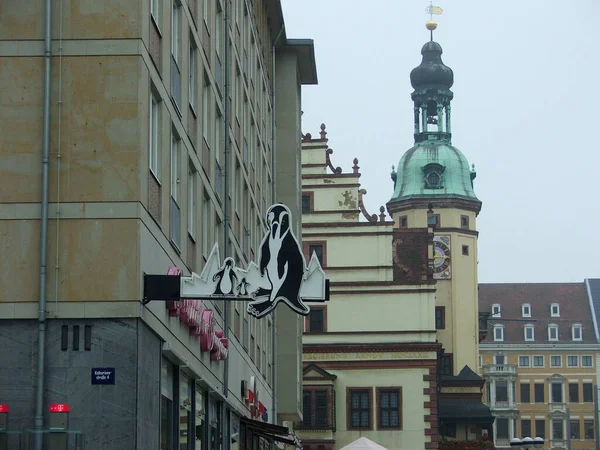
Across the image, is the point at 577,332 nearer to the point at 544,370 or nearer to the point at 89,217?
the point at 544,370

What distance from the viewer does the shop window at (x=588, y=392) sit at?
15012cm

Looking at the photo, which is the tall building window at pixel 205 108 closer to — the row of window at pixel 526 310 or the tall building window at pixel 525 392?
the tall building window at pixel 525 392

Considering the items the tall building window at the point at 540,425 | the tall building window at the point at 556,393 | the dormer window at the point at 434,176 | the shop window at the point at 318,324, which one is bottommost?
the tall building window at the point at 540,425

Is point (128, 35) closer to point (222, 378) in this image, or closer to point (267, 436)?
point (222, 378)

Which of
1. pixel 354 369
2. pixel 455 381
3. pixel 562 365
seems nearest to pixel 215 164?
pixel 354 369

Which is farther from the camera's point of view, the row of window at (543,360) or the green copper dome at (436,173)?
the row of window at (543,360)

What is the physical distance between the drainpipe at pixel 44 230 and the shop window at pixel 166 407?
316 centimetres

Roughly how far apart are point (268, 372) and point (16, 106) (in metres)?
28.4

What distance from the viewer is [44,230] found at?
20.7 m

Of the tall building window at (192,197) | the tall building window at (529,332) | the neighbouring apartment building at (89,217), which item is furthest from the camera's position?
the tall building window at (529,332)

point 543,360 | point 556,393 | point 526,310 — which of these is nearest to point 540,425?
point 556,393

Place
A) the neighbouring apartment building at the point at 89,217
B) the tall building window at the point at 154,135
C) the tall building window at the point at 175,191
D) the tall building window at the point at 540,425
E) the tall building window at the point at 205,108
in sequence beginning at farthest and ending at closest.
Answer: the tall building window at the point at 540,425
the tall building window at the point at 205,108
the tall building window at the point at 175,191
the tall building window at the point at 154,135
the neighbouring apartment building at the point at 89,217

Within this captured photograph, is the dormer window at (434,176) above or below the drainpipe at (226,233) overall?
above

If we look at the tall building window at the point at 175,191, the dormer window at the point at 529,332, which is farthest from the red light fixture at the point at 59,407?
the dormer window at the point at 529,332
